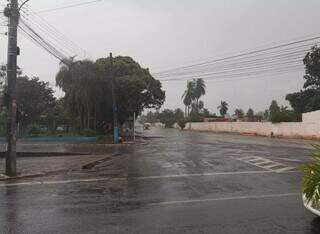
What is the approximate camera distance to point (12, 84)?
2083 cm

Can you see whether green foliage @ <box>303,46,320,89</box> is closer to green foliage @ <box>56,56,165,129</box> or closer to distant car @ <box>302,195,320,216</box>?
green foliage @ <box>56,56,165,129</box>

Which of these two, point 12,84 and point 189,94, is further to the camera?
point 189,94

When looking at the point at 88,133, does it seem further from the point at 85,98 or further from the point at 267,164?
the point at 267,164

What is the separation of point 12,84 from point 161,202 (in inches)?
424

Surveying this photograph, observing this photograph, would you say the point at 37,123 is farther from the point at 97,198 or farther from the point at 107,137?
the point at 97,198

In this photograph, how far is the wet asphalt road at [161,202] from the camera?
9320mm

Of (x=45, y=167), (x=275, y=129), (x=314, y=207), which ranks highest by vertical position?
(x=275, y=129)

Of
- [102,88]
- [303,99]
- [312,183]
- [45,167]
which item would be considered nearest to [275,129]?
[303,99]

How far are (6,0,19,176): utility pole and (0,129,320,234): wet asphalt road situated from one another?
2243 millimetres

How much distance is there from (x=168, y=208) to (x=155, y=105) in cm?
5740

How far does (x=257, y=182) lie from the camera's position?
16.7 metres

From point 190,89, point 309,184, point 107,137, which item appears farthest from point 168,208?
point 190,89

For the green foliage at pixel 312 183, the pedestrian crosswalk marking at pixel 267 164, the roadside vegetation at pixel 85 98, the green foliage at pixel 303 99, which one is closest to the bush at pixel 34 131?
the roadside vegetation at pixel 85 98

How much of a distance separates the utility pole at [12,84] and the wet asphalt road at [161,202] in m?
2.24
